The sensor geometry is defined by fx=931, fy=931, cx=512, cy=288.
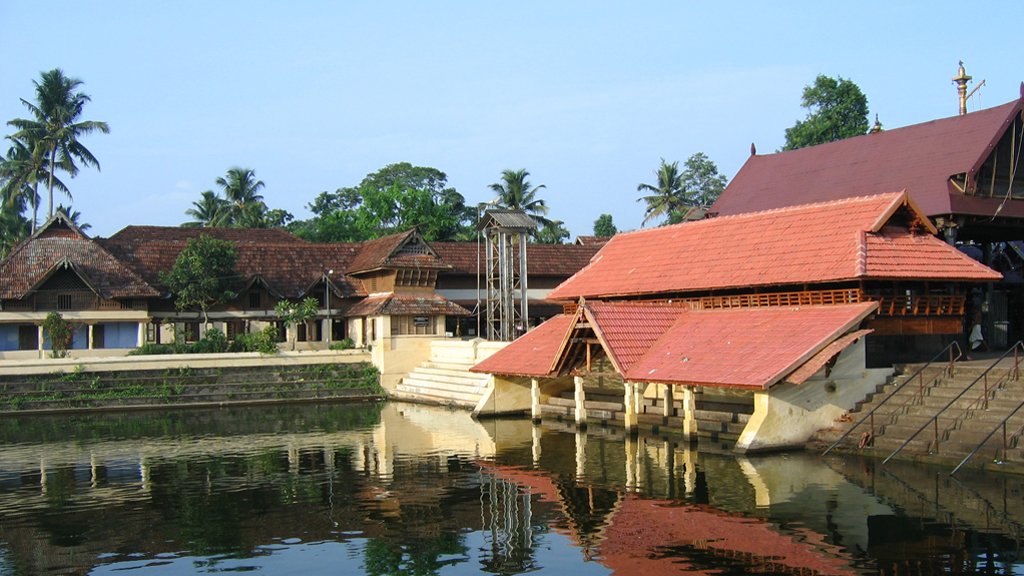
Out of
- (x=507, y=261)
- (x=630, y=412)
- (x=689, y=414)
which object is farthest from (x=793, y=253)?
(x=507, y=261)

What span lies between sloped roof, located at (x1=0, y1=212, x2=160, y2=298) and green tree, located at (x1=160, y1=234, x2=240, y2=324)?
3.19 ft

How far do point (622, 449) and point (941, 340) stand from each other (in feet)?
24.0

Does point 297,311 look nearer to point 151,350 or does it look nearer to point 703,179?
point 151,350

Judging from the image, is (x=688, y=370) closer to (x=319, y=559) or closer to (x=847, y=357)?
(x=847, y=357)

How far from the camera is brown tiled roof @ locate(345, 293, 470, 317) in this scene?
34.7 m

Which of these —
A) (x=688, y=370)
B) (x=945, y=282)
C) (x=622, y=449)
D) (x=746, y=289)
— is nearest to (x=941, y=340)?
(x=945, y=282)

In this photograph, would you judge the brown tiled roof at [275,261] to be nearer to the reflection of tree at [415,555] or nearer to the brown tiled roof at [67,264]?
the brown tiled roof at [67,264]

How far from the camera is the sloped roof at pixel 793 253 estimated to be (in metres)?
19.8

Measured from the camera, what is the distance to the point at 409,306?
35.1m

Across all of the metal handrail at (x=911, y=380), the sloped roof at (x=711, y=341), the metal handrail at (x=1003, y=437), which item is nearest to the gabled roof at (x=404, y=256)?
the sloped roof at (x=711, y=341)

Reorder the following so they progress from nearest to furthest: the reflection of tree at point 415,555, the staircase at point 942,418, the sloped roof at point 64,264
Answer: the reflection of tree at point 415,555 < the staircase at point 942,418 < the sloped roof at point 64,264

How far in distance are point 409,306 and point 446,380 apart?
4.78 meters

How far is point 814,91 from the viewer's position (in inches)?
1992

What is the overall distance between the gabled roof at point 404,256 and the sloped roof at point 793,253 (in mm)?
10614
